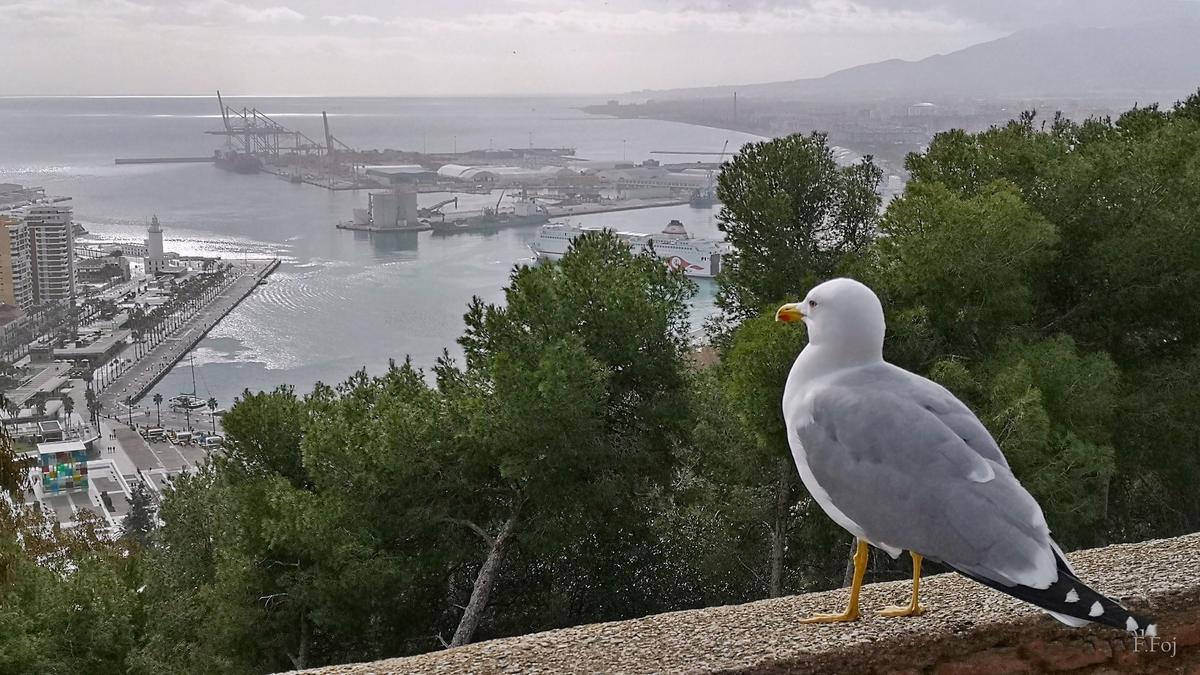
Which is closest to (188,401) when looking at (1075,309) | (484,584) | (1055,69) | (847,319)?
(1055,69)

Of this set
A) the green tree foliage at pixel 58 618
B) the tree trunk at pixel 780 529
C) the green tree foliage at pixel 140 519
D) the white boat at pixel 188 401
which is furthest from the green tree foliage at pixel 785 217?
the white boat at pixel 188 401

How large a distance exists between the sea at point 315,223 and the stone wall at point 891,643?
404cm

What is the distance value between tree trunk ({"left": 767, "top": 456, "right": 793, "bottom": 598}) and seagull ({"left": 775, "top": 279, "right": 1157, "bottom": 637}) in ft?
12.3

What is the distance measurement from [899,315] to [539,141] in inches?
2510

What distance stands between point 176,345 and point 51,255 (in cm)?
630

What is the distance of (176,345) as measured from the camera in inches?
1379

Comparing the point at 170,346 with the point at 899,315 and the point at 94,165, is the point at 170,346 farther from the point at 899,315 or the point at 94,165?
the point at 94,165

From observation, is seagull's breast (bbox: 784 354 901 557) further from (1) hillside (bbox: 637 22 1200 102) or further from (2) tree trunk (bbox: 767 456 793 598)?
(1) hillside (bbox: 637 22 1200 102)

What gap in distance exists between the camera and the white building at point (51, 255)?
37312 mm

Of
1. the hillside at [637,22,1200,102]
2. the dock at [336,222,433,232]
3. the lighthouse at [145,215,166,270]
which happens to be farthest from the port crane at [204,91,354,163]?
→ the hillside at [637,22,1200,102]

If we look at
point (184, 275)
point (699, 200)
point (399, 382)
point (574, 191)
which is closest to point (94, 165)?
point (184, 275)

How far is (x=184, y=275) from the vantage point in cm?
4062

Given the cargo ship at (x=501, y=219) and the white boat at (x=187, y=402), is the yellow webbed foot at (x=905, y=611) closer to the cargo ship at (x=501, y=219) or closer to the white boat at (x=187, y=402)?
the white boat at (x=187, y=402)

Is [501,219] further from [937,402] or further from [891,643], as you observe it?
[937,402]
